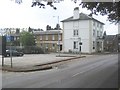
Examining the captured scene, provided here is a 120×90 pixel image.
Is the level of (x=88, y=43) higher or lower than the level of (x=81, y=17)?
lower

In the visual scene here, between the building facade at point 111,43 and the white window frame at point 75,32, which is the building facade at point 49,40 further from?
the building facade at point 111,43

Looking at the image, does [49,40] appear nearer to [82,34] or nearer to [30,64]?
[82,34]

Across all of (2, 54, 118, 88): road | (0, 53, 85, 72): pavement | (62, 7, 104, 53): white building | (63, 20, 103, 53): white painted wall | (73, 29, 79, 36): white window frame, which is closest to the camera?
(2, 54, 118, 88): road

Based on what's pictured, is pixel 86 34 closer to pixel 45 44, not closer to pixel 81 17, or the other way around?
pixel 81 17

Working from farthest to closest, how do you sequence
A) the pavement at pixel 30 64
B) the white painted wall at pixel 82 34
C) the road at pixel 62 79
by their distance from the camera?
the white painted wall at pixel 82 34 → the pavement at pixel 30 64 → the road at pixel 62 79

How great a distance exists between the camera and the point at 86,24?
8625 centimetres

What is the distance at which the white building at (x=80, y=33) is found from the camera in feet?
280

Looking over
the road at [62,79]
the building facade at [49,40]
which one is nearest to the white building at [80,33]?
the building facade at [49,40]

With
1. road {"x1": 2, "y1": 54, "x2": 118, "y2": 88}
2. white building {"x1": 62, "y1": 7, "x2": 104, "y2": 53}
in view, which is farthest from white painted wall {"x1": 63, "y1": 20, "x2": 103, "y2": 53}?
road {"x1": 2, "y1": 54, "x2": 118, "y2": 88}

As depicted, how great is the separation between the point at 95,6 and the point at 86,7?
0.69m

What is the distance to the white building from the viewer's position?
85312mm

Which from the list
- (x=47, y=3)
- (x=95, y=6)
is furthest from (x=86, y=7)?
(x=47, y=3)

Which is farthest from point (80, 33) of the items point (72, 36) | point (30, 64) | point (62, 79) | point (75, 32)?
point (62, 79)

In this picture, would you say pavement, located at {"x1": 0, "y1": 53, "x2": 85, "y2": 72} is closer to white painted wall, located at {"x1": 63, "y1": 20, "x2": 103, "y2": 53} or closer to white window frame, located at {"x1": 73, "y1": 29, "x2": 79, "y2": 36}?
white painted wall, located at {"x1": 63, "y1": 20, "x2": 103, "y2": 53}
